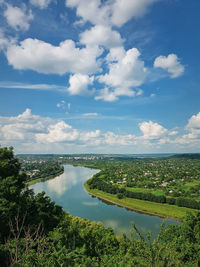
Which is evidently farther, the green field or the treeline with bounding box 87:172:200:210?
the treeline with bounding box 87:172:200:210

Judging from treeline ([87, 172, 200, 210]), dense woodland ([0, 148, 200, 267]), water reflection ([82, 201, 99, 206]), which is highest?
dense woodland ([0, 148, 200, 267])

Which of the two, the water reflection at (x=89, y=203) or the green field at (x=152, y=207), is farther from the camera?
the water reflection at (x=89, y=203)

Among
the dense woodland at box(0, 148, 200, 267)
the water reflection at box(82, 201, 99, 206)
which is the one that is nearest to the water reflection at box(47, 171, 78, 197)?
the water reflection at box(82, 201, 99, 206)

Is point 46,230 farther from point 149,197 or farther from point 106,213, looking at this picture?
point 149,197

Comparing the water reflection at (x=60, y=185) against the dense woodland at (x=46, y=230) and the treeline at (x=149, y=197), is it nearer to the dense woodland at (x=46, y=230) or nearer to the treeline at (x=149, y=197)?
the treeline at (x=149, y=197)

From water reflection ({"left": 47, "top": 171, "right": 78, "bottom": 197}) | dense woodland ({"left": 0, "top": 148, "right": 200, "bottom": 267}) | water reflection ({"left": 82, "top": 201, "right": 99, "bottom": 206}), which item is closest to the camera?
dense woodland ({"left": 0, "top": 148, "right": 200, "bottom": 267})

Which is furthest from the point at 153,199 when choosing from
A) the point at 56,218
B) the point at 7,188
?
the point at 7,188

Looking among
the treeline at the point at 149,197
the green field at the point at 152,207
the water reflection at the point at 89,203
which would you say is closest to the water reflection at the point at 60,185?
the treeline at the point at 149,197

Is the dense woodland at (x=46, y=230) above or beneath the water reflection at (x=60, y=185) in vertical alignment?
above

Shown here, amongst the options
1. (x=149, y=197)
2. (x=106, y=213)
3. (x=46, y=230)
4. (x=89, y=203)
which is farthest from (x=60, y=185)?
(x=46, y=230)

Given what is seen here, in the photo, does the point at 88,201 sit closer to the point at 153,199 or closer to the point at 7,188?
the point at 153,199

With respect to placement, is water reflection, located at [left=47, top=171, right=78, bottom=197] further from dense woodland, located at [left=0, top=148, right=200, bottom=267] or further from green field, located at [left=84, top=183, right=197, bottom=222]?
dense woodland, located at [left=0, top=148, right=200, bottom=267]
